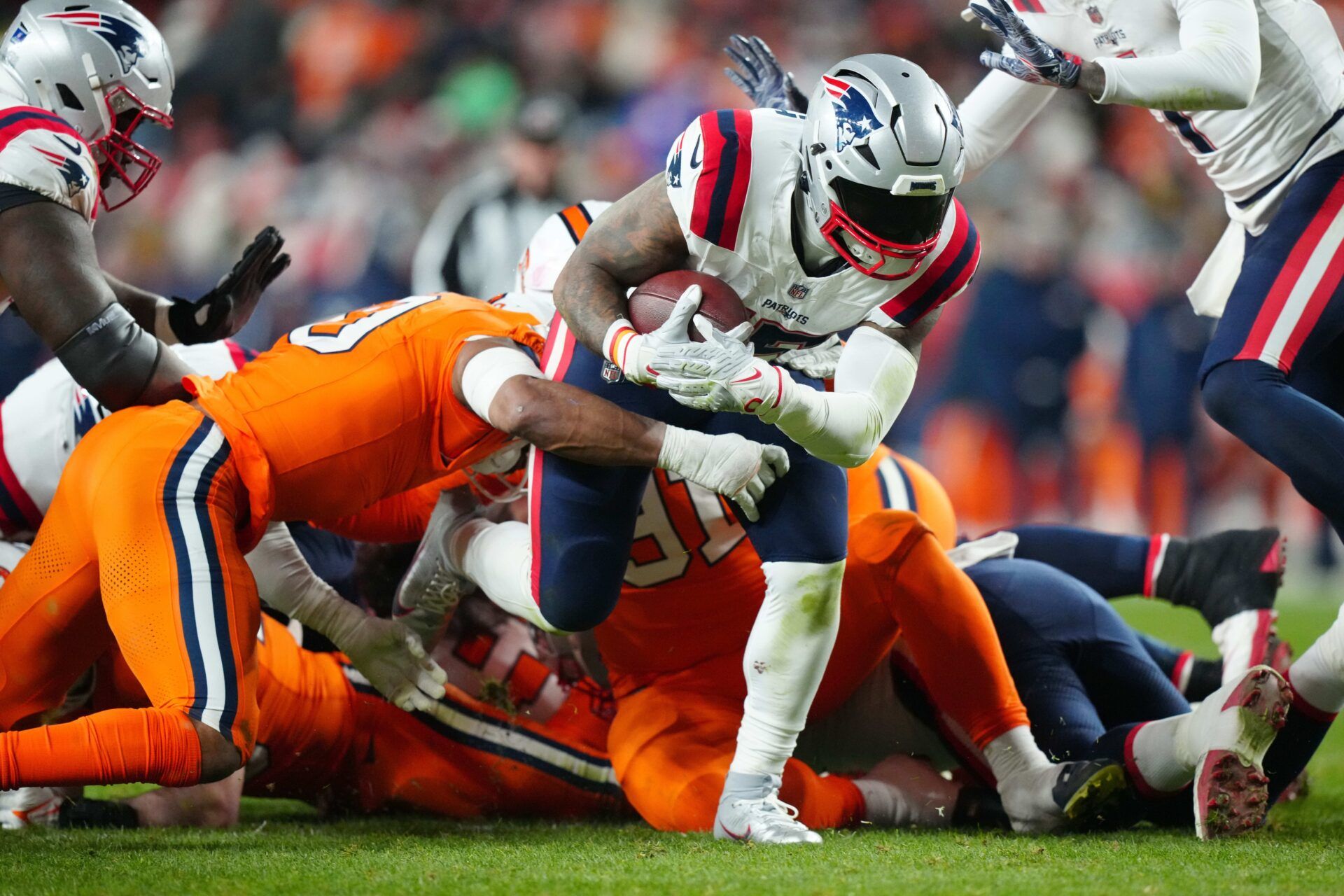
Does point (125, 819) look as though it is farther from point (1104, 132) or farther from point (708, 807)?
point (1104, 132)

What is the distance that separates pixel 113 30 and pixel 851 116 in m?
1.80

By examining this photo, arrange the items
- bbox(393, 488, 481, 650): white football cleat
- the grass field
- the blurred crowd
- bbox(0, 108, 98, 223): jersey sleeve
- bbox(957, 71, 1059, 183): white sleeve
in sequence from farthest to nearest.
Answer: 1. the blurred crowd
2. bbox(957, 71, 1059, 183): white sleeve
3. bbox(393, 488, 481, 650): white football cleat
4. bbox(0, 108, 98, 223): jersey sleeve
5. the grass field

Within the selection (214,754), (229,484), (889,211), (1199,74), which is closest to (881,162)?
(889,211)

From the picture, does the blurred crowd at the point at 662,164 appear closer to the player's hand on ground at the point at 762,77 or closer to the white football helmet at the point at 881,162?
the player's hand on ground at the point at 762,77

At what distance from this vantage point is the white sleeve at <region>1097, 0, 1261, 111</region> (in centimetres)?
300

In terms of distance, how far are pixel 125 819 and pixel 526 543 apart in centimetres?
103

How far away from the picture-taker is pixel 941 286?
2.87m

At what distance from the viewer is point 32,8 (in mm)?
3367

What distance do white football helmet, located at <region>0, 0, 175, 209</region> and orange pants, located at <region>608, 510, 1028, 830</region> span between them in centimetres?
180

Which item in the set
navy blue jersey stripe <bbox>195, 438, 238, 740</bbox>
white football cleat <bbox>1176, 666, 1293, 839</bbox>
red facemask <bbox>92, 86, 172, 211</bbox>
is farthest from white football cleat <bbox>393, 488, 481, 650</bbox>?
white football cleat <bbox>1176, 666, 1293, 839</bbox>

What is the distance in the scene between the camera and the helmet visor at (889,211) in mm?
2648

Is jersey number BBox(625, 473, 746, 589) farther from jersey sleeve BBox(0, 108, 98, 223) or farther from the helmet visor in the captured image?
jersey sleeve BBox(0, 108, 98, 223)

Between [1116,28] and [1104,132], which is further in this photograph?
[1104,132]

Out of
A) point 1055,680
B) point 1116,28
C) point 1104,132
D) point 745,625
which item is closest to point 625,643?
point 745,625
